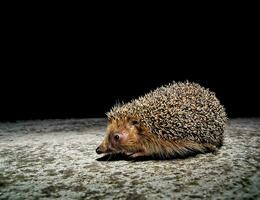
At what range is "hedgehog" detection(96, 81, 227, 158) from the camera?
299 cm

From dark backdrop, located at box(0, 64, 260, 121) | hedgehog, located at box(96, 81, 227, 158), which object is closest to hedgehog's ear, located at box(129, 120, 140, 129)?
hedgehog, located at box(96, 81, 227, 158)

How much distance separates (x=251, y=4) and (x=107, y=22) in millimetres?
4089

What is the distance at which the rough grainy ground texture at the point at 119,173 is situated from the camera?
6.82 ft

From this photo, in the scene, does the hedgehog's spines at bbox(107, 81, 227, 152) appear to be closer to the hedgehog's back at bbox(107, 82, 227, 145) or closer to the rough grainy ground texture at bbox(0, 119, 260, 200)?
the hedgehog's back at bbox(107, 82, 227, 145)

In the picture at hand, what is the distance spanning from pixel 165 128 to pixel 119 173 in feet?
2.52

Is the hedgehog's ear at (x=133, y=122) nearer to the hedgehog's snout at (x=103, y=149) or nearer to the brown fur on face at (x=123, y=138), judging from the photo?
the brown fur on face at (x=123, y=138)

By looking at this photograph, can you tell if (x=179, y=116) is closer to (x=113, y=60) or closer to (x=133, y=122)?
(x=133, y=122)

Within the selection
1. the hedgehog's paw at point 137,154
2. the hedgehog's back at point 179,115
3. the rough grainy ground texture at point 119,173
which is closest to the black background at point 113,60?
the rough grainy ground texture at point 119,173

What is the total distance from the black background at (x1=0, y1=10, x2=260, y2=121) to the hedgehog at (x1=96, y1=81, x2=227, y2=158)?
4850 millimetres

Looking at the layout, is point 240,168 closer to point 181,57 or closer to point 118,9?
point 118,9

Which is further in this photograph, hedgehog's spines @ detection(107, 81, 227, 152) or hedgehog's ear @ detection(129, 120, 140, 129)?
hedgehog's ear @ detection(129, 120, 140, 129)

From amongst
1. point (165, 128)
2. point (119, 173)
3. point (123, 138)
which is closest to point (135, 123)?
point (123, 138)

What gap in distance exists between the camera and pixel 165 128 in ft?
10.0

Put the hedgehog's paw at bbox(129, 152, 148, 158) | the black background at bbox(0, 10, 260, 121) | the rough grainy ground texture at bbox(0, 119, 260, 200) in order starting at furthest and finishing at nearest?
1. the black background at bbox(0, 10, 260, 121)
2. the hedgehog's paw at bbox(129, 152, 148, 158)
3. the rough grainy ground texture at bbox(0, 119, 260, 200)
